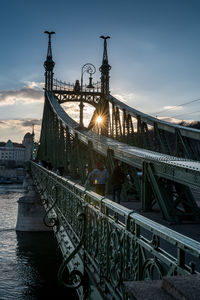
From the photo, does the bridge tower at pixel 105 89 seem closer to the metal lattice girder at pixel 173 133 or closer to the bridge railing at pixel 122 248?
the metal lattice girder at pixel 173 133

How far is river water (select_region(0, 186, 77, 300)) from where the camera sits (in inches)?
577

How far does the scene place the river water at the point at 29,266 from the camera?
1465cm

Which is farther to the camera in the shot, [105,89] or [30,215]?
[30,215]

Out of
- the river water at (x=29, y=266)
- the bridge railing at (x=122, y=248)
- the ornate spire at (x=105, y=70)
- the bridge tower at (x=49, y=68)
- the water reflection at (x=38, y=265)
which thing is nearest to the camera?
the bridge railing at (x=122, y=248)

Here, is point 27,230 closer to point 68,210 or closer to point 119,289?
point 68,210

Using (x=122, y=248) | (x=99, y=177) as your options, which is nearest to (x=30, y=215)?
(x=99, y=177)

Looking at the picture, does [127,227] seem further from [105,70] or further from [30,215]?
[30,215]

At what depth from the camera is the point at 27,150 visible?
493ft

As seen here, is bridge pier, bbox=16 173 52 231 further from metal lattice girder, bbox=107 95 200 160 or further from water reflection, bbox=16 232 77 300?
metal lattice girder, bbox=107 95 200 160

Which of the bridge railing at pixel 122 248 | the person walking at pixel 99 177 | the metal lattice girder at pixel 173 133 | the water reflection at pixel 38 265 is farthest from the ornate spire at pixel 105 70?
the bridge railing at pixel 122 248

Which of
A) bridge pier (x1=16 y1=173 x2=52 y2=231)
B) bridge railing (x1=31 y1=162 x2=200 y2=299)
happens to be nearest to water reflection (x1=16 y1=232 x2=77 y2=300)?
bridge pier (x1=16 y1=173 x2=52 y2=231)

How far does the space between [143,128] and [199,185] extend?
9345 millimetres

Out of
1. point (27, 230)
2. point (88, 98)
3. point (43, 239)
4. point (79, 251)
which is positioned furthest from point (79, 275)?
point (88, 98)

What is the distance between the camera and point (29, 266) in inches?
715
